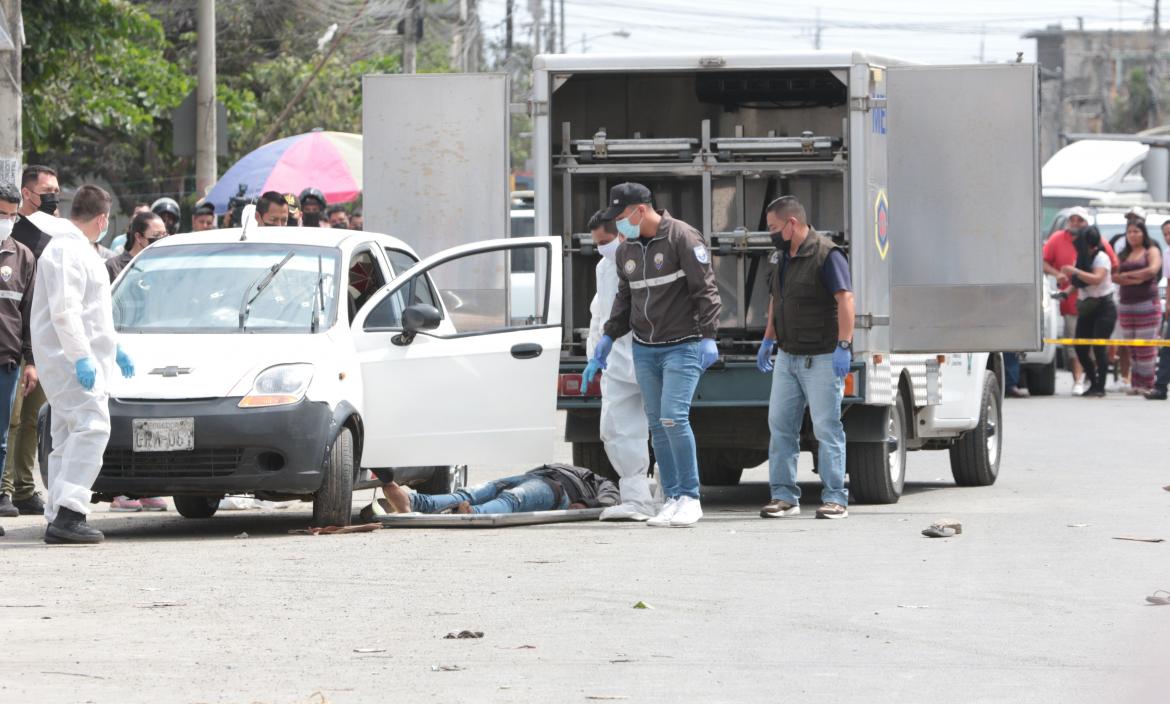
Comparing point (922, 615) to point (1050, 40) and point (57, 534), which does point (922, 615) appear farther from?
point (1050, 40)

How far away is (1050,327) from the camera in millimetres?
26203

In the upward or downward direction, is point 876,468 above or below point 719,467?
above

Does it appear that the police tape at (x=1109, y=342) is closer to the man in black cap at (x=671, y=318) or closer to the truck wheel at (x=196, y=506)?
the man in black cap at (x=671, y=318)

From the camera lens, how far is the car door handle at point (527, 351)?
1199 centimetres

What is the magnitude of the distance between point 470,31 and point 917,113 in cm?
3582

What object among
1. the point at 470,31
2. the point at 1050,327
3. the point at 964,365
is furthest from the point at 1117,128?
the point at 964,365

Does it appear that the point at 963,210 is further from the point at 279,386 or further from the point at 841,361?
the point at 279,386

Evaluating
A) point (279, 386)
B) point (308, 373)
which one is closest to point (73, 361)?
point (279, 386)

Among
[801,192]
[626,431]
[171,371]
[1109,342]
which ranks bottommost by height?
[626,431]

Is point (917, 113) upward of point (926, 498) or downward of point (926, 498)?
upward

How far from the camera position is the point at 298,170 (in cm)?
2222

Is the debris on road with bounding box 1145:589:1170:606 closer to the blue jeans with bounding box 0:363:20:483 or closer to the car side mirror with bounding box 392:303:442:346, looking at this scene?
the car side mirror with bounding box 392:303:442:346

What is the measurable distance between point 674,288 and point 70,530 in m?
3.48

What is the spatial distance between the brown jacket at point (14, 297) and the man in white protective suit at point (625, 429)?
3.20 metres
